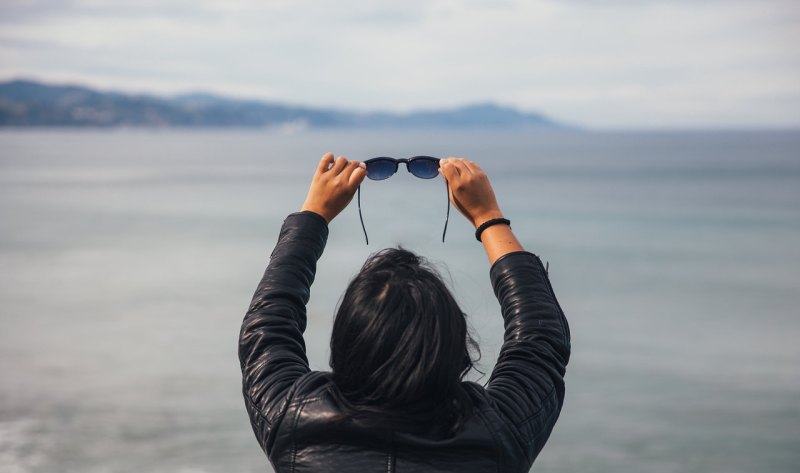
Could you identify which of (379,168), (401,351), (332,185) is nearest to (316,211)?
(332,185)

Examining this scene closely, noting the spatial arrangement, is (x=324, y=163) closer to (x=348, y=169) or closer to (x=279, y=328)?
(x=348, y=169)

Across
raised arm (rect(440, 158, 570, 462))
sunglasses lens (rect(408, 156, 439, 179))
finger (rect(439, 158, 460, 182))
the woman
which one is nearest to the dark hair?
the woman

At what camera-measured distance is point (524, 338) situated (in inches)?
70.2

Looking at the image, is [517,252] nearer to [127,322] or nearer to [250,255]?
[127,322]

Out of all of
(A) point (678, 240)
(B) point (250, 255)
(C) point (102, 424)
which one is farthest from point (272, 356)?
(A) point (678, 240)

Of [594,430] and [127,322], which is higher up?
[127,322]

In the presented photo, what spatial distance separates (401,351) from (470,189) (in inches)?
20.0

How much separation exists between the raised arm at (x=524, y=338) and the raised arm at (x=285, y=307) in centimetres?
26

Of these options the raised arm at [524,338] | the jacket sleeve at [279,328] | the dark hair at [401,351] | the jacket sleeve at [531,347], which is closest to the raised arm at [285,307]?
the jacket sleeve at [279,328]

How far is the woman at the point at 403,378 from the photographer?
5.07 feet

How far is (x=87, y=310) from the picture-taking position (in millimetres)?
18109

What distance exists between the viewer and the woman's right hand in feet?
6.21

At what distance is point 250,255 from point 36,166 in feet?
213

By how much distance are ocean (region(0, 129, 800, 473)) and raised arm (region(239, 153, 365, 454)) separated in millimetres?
313
